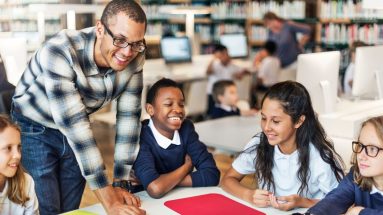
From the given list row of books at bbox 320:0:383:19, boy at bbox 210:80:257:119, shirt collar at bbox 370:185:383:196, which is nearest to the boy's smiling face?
shirt collar at bbox 370:185:383:196

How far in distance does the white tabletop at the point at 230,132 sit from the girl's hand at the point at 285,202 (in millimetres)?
1138

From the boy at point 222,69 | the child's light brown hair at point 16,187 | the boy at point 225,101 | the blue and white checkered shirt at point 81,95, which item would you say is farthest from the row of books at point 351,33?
the child's light brown hair at point 16,187

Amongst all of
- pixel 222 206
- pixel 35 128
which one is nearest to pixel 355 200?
pixel 222 206

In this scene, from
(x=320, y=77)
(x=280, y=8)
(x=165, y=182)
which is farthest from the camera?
(x=280, y=8)

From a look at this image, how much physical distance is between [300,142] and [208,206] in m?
0.44

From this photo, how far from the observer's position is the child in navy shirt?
1629 mm

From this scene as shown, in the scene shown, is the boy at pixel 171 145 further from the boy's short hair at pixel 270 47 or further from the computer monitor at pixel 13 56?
the boy's short hair at pixel 270 47

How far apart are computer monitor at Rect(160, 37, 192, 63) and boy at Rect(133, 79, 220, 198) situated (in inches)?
160

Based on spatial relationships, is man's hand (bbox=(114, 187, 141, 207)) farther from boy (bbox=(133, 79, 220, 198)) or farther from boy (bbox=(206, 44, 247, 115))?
boy (bbox=(206, 44, 247, 115))

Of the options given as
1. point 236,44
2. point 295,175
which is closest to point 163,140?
point 295,175

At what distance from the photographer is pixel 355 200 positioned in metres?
1.75

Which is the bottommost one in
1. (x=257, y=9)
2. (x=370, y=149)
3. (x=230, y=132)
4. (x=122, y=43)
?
(x=230, y=132)

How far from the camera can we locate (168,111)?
7.08 ft

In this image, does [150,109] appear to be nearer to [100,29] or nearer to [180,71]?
[100,29]
